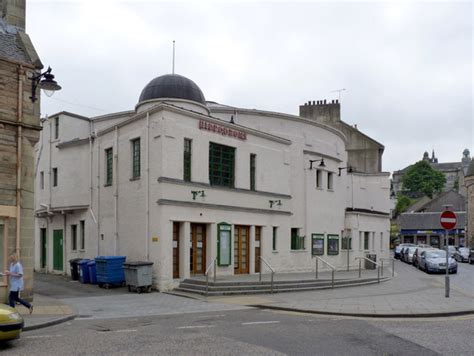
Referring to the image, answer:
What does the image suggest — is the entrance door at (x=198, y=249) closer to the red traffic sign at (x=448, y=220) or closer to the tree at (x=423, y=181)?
the red traffic sign at (x=448, y=220)

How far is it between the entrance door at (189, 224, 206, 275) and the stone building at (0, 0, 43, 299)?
7.22 m

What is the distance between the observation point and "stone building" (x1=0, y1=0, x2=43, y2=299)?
1525cm

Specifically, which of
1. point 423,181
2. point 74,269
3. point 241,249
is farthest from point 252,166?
point 423,181

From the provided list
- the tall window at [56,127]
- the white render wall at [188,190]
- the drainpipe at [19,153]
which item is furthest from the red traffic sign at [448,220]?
the tall window at [56,127]

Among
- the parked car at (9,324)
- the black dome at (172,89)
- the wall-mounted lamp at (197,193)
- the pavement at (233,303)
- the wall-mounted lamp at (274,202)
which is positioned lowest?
the pavement at (233,303)

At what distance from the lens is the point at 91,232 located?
24250 millimetres

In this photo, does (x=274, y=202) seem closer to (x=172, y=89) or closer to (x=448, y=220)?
(x=172, y=89)

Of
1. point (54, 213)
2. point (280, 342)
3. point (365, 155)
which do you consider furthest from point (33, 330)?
point (365, 155)

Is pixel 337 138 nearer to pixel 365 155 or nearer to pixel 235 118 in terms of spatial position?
pixel 235 118

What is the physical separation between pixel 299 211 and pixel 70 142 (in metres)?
12.2

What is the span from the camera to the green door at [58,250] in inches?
1038

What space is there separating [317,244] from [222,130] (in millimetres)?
10151

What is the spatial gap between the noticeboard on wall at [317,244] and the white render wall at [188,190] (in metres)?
0.31

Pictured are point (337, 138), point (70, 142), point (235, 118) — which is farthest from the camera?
point (337, 138)
